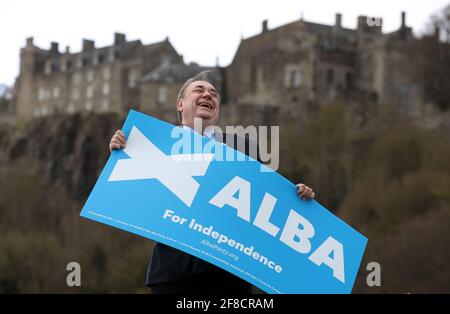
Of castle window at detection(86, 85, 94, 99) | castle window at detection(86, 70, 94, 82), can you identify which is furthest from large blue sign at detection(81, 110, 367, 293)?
castle window at detection(86, 70, 94, 82)

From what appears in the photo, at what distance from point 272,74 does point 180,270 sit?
223ft

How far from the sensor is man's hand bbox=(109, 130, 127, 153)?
5.94m

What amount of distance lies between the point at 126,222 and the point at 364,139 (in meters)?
57.0

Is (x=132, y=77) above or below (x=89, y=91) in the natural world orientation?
above

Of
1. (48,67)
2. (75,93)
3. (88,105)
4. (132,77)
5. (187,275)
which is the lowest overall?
(187,275)

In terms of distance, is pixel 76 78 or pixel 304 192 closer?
pixel 304 192

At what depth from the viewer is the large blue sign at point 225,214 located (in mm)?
5684

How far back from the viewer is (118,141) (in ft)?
19.5

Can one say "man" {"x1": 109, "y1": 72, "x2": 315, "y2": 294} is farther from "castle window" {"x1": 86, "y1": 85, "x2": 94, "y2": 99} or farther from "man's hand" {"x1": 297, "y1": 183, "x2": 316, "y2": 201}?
"castle window" {"x1": 86, "y1": 85, "x2": 94, "y2": 99}

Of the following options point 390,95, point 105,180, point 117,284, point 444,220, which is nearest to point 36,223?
point 117,284

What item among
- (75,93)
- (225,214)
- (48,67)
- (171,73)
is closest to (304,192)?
(225,214)

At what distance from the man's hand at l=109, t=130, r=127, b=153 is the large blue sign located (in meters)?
0.05

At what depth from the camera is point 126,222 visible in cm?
572
